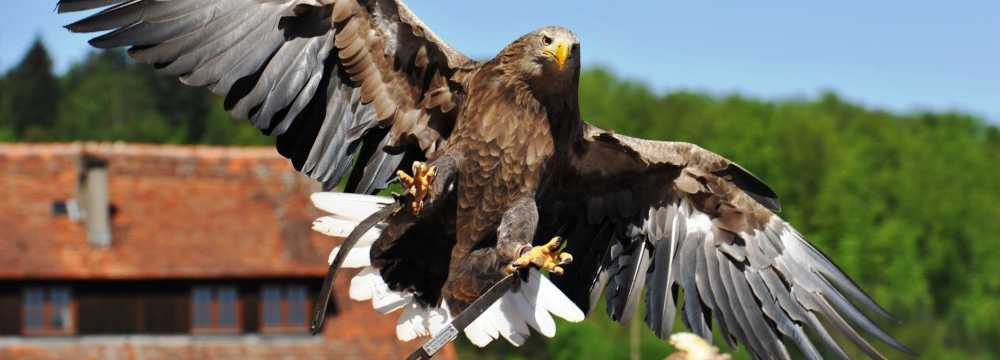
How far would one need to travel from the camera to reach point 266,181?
32000 mm

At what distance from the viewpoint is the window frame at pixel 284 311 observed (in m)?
28.5

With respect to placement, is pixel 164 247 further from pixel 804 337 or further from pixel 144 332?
pixel 804 337

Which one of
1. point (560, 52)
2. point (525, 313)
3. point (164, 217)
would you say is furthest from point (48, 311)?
point (560, 52)

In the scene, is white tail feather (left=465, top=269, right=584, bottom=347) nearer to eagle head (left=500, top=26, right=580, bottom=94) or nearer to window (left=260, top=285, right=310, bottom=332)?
eagle head (left=500, top=26, right=580, bottom=94)

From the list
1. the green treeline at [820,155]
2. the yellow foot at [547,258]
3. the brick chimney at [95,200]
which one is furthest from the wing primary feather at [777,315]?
the green treeline at [820,155]

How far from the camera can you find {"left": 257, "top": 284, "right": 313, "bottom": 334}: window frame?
2852 cm

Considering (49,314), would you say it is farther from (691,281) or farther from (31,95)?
(31,95)

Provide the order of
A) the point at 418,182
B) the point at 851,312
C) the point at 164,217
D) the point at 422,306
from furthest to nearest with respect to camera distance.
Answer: the point at 164,217, the point at 851,312, the point at 422,306, the point at 418,182

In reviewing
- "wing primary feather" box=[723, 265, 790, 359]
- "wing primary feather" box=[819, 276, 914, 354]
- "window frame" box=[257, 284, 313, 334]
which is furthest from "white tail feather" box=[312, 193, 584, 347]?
"window frame" box=[257, 284, 313, 334]

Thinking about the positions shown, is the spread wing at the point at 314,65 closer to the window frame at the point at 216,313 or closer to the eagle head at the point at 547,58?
the eagle head at the point at 547,58

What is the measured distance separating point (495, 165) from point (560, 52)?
24.4 inches

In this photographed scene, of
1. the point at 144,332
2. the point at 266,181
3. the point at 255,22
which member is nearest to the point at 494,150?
the point at 255,22

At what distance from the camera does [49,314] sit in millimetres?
28109

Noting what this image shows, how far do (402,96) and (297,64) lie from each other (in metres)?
0.46
